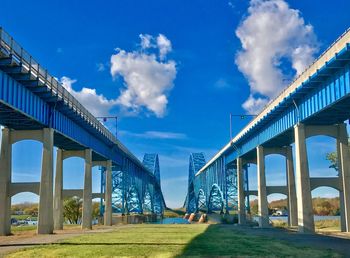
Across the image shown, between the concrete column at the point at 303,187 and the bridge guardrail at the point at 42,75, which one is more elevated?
the bridge guardrail at the point at 42,75

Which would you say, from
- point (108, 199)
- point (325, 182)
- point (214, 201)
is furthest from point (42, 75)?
point (214, 201)

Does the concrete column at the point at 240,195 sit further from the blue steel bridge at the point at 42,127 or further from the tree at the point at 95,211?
the tree at the point at 95,211

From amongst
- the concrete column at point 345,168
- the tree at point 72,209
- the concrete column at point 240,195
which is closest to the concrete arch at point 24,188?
the concrete column at point 345,168

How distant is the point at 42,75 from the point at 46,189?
10.8m

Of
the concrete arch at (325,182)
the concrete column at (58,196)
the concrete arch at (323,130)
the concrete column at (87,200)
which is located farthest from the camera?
the concrete column at (87,200)

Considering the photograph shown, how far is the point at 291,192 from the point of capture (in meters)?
66.9

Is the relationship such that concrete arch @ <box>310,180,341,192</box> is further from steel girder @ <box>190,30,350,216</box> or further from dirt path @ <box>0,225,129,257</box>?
dirt path @ <box>0,225,129,257</box>

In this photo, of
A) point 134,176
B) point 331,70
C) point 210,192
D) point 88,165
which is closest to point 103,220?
point 88,165

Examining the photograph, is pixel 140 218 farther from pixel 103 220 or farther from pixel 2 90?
pixel 2 90

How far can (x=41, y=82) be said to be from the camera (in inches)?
1670

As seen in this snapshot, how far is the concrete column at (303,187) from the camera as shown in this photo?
1833 inches

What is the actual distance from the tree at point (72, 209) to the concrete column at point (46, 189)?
2274 inches

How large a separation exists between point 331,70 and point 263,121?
23070mm

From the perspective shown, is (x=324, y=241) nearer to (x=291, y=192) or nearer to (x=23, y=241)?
(x=23, y=241)
